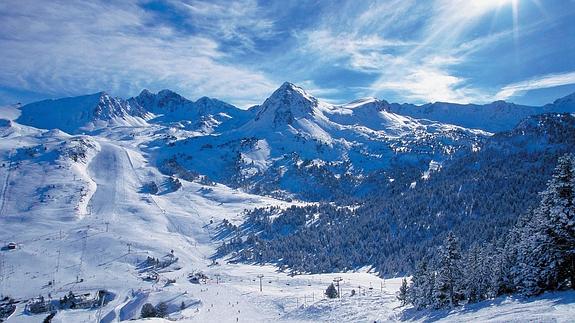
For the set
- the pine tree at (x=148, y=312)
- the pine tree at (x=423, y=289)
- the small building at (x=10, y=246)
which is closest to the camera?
the pine tree at (x=423, y=289)

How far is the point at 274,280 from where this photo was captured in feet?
504

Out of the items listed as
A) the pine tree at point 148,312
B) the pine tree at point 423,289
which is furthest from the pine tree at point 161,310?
the pine tree at point 423,289

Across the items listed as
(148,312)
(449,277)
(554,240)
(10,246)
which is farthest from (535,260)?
(10,246)

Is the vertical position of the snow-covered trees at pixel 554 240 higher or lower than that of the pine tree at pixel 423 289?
A: higher

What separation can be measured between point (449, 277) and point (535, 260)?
15864mm

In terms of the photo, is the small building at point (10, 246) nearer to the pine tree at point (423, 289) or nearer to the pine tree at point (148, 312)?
the pine tree at point (148, 312)

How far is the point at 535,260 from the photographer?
133 ft

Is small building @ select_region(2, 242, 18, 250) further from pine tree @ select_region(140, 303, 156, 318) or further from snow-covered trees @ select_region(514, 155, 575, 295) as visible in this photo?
snow-covered trees @ select_region(514, 155, 575, 295)

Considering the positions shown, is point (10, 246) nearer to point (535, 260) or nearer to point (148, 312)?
point (148, 312)

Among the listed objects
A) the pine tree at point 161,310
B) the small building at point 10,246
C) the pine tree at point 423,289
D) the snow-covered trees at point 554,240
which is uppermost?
the snow-covered trees at point 554,240

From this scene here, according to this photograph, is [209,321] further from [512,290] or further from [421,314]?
[512,290]

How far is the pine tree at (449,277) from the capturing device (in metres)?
55.1

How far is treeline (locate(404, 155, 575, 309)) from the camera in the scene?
38.2 metres

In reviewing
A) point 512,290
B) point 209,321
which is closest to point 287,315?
point 209,321
